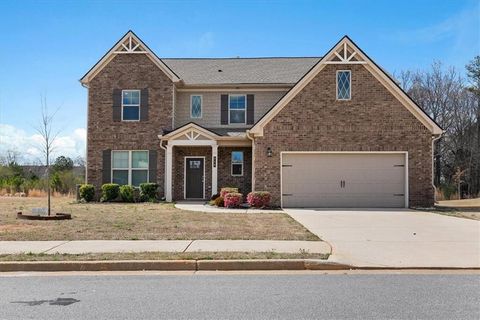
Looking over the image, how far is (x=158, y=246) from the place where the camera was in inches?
393

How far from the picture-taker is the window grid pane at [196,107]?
24.9 meters

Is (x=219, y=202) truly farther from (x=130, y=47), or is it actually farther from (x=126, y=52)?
(x=130, y=47)

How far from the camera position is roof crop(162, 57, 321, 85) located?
24875 mm

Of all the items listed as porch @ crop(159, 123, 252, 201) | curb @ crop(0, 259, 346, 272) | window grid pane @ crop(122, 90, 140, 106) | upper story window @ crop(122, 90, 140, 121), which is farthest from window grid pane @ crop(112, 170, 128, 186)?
curb @ crop(0, 259, 346, 272)

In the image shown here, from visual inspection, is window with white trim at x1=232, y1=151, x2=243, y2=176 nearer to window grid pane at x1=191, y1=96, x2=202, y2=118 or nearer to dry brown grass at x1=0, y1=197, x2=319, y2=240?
window grid pane at x1=191, y1=96, x2=202, y2=118

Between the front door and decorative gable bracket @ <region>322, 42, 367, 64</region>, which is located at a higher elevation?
decorative gable bracket @ <region>322, 42, 367, 64</region>

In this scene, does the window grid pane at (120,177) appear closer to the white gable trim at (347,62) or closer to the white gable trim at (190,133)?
the white gable trim at (190,133)

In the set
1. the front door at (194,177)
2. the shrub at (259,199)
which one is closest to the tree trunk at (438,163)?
the front door at (194,177)

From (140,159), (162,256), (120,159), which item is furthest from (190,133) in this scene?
(162,256)

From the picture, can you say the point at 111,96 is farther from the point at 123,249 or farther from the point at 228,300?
the point at 228,300

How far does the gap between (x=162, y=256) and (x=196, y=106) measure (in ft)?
55.4

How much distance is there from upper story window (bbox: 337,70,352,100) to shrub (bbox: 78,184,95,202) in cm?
1267

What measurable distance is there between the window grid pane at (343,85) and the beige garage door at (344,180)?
253 centimetres

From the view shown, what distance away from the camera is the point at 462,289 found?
6969mm
